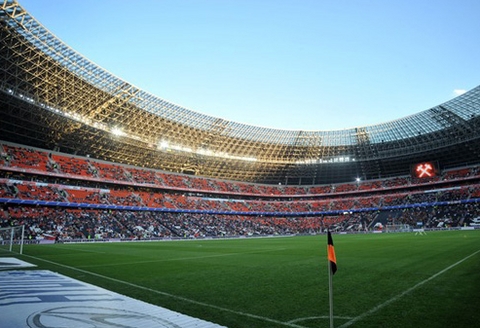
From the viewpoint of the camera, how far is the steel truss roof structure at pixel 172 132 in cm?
3753

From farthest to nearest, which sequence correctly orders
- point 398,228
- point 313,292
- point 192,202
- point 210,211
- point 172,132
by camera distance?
point 192,202
point 210,211
point 172,132
point 398,228
point 313,292

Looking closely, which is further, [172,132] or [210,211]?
[210,211]

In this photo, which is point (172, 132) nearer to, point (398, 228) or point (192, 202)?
point (192, 202)

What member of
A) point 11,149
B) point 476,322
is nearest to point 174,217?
point 11,149

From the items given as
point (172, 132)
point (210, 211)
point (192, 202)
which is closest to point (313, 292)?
point (172, 132)

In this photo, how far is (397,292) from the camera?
8688 millimetres

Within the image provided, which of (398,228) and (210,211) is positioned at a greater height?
(210,211)

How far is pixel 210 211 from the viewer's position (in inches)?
2763

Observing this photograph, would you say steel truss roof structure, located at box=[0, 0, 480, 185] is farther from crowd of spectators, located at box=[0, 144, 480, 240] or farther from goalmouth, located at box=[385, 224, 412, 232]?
goalmouth, located at box=[385, 224, 412, 232]

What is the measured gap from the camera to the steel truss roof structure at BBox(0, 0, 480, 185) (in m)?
37.5

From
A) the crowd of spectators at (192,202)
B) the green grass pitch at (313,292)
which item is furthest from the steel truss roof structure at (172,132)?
the green grass pitch at (313,292)

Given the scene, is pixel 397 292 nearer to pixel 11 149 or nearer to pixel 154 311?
pixel 154 311

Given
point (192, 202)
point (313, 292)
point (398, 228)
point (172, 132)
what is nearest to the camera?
point (313, 292)

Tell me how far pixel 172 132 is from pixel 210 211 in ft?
64.2
